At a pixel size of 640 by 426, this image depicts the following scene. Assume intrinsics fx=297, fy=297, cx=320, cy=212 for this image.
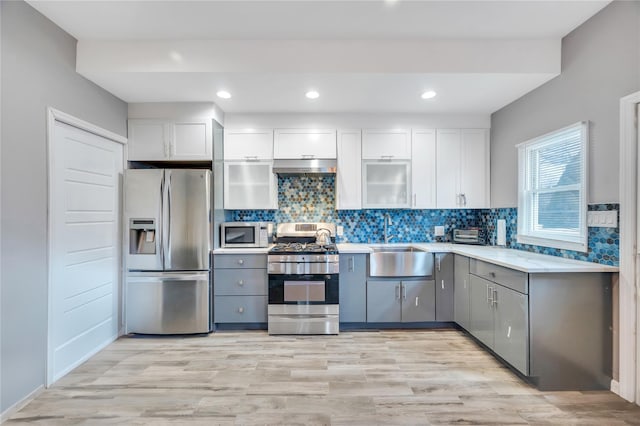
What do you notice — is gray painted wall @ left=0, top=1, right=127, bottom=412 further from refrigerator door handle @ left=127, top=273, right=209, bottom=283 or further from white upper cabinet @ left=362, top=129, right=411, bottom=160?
white upper cabinet @ left=362, top=129, right=411, bottom=160

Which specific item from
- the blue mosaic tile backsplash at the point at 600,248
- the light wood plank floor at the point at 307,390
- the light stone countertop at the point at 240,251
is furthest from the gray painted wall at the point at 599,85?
the light stone countertop at the point at 240,251

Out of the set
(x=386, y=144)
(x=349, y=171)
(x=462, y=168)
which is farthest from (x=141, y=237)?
(x=462, y=168)

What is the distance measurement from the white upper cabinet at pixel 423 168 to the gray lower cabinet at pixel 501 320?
43.3 inches

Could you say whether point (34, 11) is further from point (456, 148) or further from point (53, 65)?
point (456, 148)

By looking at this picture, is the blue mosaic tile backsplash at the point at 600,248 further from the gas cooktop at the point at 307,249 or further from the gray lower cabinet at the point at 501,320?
the gas cooktop at the point at 307,249

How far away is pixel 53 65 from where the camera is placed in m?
2.22

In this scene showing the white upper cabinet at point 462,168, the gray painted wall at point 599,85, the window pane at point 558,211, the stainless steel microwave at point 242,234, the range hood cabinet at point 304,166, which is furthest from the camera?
the white upper cabinet at point 462,168

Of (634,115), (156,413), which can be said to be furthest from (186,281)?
(634,115)

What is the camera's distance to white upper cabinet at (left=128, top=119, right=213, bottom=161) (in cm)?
318

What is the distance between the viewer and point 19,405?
1.95 m

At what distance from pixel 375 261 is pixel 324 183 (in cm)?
125

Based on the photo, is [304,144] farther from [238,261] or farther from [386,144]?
[238,261]

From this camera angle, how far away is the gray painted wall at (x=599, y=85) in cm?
196

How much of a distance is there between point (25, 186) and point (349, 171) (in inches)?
112
